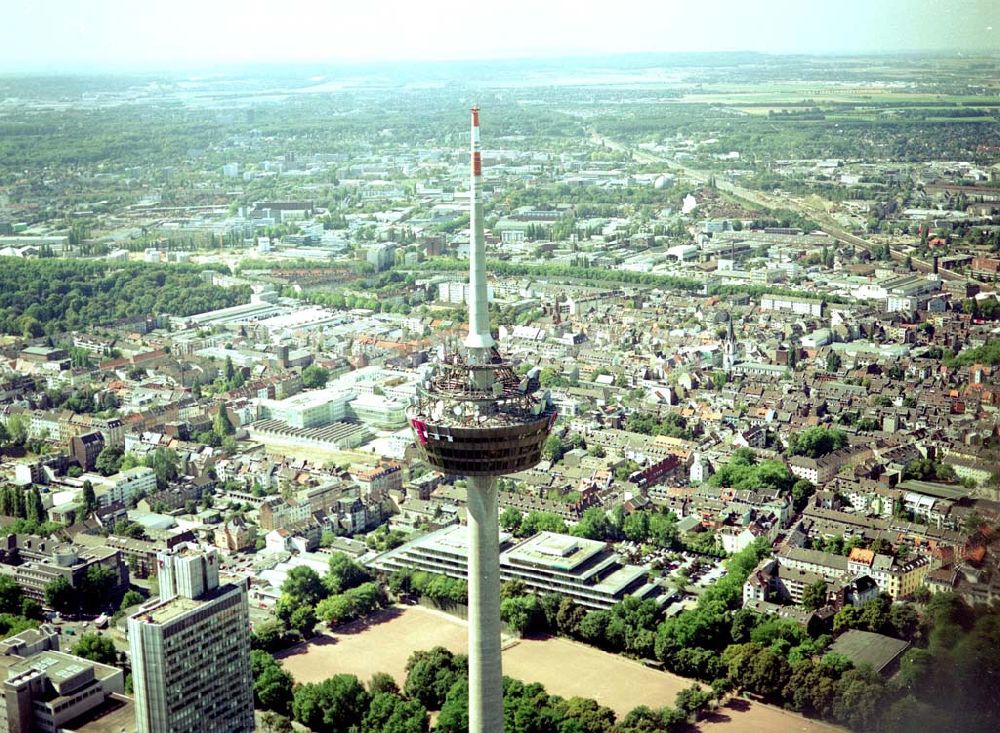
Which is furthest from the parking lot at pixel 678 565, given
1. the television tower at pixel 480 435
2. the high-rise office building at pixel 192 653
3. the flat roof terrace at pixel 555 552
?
the high-rise office building at pixel 192 653

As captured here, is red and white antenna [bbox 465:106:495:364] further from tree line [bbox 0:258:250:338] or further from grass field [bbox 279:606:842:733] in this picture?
tree line [bbox 0:258:250:338]

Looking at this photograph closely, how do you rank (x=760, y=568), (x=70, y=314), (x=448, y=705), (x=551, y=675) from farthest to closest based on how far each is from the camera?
1. (x=70, y=314)
2. (x=760, y=568)
3. (x=551, y=675)
4. (x=448, y=705)

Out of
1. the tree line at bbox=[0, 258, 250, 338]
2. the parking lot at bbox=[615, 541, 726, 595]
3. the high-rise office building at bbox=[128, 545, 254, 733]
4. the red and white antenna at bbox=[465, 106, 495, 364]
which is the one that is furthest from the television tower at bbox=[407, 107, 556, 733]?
the tree line at bbox=[0, 258, 250, 338]

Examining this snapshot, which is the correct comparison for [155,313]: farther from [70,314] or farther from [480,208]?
[480,208]

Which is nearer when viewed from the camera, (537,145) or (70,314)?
(70,314)

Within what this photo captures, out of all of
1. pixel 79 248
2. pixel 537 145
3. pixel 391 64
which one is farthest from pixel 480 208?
pixel 391 64
